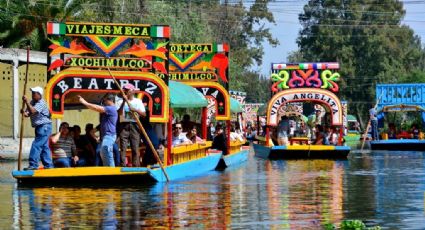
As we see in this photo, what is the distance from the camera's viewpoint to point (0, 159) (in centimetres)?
3675

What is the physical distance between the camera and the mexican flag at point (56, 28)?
23844mm

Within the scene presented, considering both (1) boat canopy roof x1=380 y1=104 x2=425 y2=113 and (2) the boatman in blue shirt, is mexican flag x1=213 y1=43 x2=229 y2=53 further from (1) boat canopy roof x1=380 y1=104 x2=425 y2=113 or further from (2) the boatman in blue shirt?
(1) boat canopy roof x1=380 y1=104 x2=425 y2=113

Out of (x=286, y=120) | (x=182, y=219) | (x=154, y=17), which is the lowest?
(x=182, y=219)

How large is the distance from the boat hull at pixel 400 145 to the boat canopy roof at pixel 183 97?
21979 millimetres

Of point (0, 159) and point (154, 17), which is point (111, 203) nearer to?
point (0, 159)

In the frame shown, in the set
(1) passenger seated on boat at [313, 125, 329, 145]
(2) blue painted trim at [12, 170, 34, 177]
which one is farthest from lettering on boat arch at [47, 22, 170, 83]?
(1) passenger seated on boat at [313, 125, 329, 145]

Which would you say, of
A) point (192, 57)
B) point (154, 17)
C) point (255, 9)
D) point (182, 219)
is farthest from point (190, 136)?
point (255, 9)

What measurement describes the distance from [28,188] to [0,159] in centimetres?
1496

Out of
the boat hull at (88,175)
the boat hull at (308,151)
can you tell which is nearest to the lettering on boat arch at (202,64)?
the boat hull at (308,151)

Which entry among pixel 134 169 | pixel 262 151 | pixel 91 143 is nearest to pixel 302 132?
pixel 262 151

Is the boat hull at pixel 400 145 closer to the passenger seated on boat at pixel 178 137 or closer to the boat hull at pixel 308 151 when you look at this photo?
the boat hull at pixel 308 151

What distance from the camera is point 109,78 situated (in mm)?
23031

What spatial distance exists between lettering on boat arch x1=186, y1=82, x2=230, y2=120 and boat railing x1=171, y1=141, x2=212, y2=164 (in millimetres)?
2608

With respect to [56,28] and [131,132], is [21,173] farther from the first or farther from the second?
[56,28]
